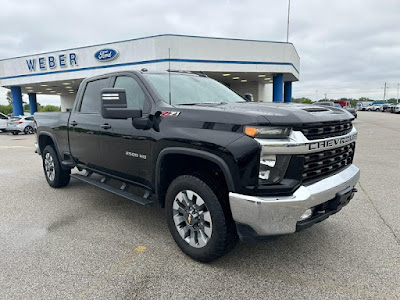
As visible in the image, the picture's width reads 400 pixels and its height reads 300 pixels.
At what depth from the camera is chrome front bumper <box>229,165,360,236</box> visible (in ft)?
8.16

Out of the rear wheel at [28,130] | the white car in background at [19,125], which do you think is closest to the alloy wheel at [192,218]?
the white car in background at [19,125]

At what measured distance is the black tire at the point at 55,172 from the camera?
219 inches

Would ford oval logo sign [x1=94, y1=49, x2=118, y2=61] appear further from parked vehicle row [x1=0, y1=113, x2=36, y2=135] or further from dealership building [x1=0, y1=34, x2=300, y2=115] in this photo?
parked vehicle row [x1=0, y1=113, x2=36, y2=135]

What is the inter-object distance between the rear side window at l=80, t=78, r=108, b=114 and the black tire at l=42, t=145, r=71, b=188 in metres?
1.34

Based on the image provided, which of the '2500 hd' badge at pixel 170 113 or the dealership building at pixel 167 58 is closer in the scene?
the '2500 hd' badge at pixel 170 113

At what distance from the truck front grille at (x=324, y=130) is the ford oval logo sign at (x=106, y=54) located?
2097 cm

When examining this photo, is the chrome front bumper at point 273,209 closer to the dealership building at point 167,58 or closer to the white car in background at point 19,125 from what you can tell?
the dealership building at point 167,58

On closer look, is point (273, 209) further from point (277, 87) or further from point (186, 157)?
point (277, 87)

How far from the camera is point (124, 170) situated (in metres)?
3.87

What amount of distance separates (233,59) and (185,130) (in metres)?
19.6

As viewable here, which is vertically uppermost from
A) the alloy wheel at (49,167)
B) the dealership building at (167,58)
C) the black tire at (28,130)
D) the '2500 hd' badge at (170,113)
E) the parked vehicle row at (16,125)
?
the dealership building at (167,58)

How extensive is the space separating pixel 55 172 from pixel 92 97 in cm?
182

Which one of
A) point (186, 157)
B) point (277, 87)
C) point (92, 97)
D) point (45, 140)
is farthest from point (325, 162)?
point (277, 87)

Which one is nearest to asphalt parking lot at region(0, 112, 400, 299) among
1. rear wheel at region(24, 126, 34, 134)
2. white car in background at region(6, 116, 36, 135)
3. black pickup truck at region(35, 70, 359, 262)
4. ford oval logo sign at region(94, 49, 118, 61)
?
black pickup truck at region(35, 70, 359, 262)
